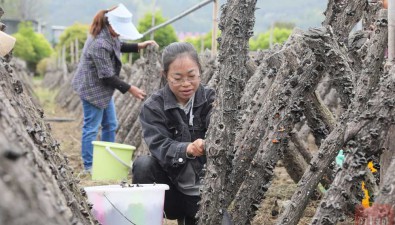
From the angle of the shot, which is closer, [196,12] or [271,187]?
[271,187]

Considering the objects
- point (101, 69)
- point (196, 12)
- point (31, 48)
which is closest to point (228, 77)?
point (101, 69)

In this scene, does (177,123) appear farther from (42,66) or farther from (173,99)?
(42,66)

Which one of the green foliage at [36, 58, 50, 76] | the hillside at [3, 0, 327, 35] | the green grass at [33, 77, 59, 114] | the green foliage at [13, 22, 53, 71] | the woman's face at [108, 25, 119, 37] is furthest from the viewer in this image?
the hillside at [3, 0, 327, 35]

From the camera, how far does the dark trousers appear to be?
2.91 metres

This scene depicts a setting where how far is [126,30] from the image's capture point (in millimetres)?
5094

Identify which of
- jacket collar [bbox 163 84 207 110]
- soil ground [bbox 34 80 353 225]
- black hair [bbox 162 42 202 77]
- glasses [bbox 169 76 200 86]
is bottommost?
soil ground [bbox 34 80 353 225]

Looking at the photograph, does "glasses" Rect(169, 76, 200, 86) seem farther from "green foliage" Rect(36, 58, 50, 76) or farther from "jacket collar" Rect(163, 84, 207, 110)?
"green foliage" Rect(36, 58, 50, 76)

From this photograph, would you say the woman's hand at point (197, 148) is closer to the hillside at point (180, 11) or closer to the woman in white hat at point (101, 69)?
the woman in white hat at point (101, 69)

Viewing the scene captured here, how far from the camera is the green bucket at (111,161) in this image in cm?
428

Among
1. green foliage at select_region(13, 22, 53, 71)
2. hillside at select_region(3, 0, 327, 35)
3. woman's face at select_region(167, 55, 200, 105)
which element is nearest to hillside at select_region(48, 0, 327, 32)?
hillside at select_region(3, 0, 327, 35)

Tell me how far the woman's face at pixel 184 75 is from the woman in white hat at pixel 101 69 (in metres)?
2.06

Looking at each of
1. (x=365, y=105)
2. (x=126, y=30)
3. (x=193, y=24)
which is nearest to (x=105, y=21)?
(x=126, y=30)

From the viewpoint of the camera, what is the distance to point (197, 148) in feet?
8.27

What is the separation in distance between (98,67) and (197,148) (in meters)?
2.56
